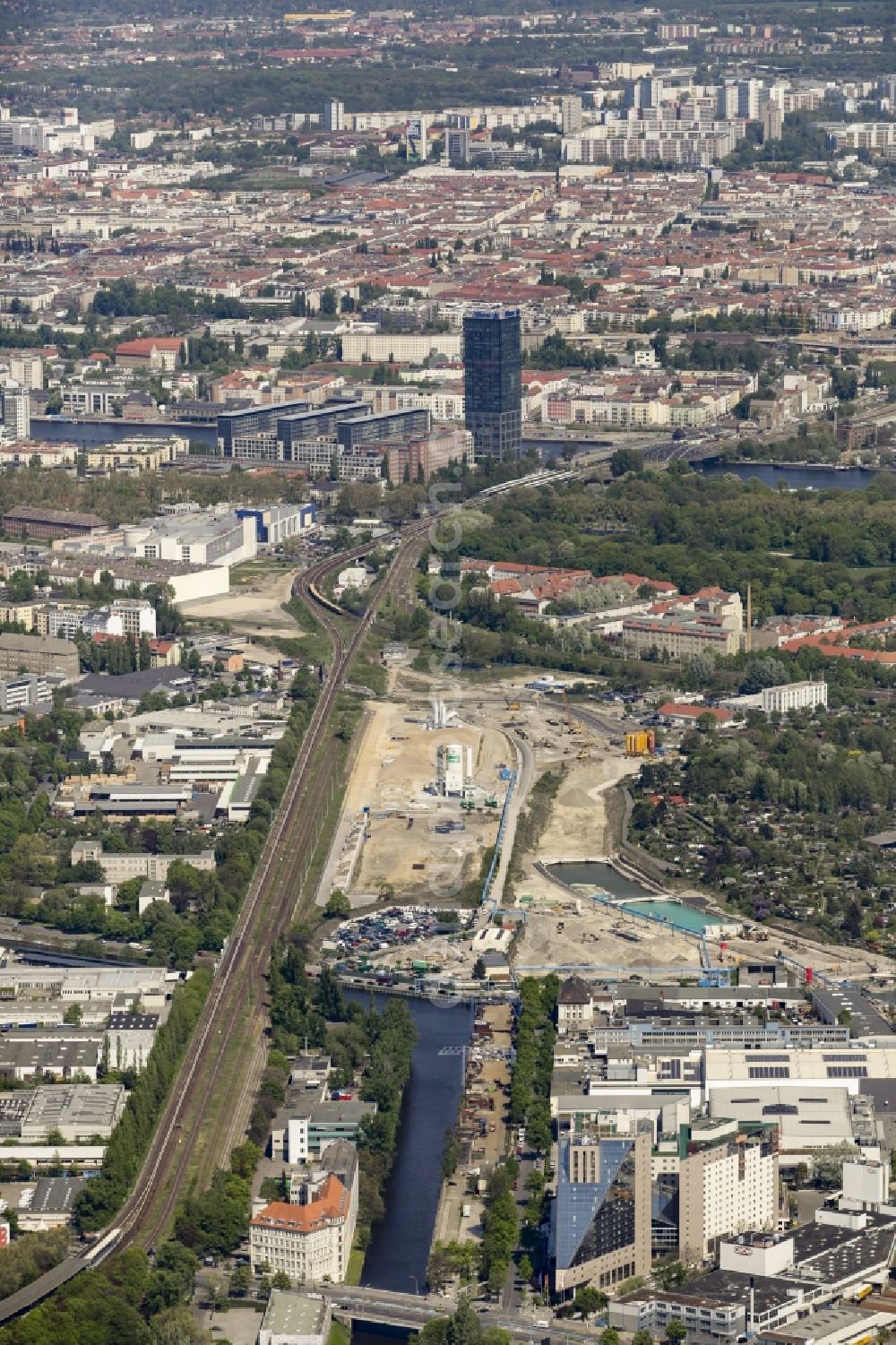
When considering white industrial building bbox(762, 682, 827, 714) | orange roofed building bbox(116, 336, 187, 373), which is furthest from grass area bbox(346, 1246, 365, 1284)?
orange roofed building bbox(116, 336, 187, 373)

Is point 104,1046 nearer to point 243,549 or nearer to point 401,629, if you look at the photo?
point 401,629

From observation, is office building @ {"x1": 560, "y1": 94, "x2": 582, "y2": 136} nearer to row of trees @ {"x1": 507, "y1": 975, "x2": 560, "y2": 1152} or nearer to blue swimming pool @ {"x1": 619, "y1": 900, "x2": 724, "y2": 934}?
blue swimming pool @ {"x1": 619, "y1": 900, "x2": 724, "y2": 934}

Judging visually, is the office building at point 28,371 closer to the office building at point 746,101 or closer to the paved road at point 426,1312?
the office building at point 746,101

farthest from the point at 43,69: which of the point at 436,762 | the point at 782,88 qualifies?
the point at 436,762

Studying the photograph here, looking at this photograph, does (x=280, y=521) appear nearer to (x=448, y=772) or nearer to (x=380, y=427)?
(x=380, y=427)

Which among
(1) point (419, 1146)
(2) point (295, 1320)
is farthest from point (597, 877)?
(2) point (295, 1320)

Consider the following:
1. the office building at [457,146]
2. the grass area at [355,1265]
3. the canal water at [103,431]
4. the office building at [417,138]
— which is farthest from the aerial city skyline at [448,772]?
the office building at [417,138]
